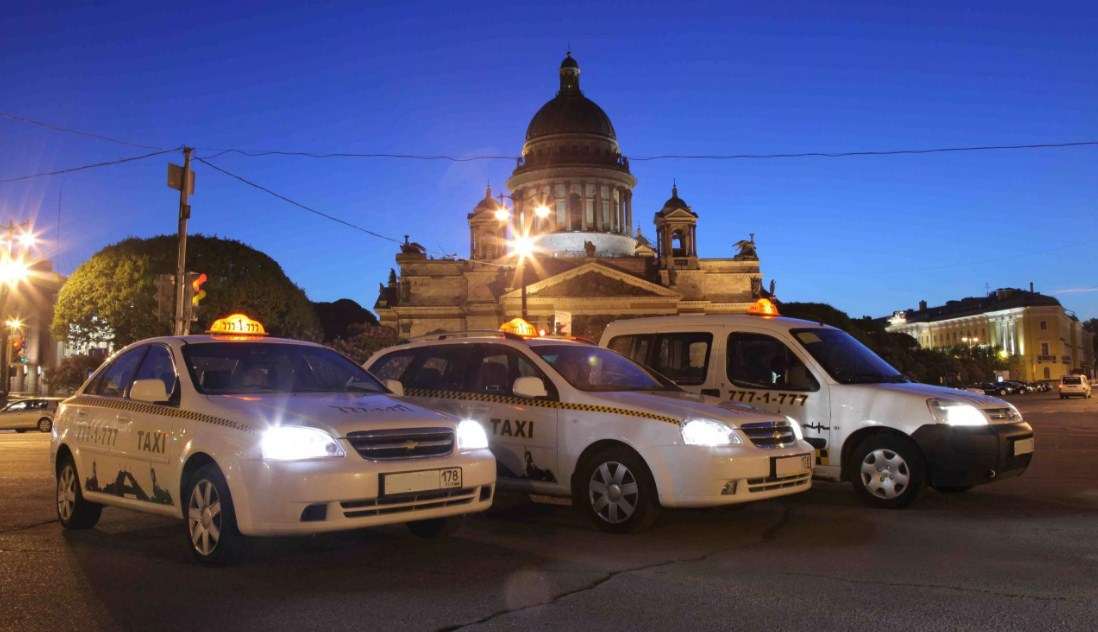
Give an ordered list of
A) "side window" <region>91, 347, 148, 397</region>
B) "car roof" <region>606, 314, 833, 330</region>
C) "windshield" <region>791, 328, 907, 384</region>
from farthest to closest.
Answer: "car roof" <region>606, 314, 833, 330</region> < "windshield" <region>791, 328, 907, 384</region> < "side window" <region>91, 347, 148, 397</region>

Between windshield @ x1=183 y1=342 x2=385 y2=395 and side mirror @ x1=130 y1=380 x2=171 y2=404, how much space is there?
242mm

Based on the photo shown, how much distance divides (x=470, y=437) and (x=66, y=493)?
3.42 metres

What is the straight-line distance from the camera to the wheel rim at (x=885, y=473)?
872cm

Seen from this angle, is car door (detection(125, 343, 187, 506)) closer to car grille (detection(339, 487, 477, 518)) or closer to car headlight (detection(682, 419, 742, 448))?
car grille (detection(339, 487, 477, 518))

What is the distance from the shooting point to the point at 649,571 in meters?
5.87

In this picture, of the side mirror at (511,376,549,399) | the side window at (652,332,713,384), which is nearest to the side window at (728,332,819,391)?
the side window at (652,332,713,384)

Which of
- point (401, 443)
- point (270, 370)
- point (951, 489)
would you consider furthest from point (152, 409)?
point (951, 489)

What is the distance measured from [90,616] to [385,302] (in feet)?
214

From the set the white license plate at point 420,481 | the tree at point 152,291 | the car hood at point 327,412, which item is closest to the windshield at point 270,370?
the car hood at point 327,412

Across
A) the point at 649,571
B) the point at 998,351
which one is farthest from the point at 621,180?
the point at 649,571

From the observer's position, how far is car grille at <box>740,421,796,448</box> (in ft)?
24.1

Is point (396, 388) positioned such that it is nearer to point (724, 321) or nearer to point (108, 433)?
point (108, 433)

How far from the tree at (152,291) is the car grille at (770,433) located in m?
39.9

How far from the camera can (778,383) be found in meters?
9.55
